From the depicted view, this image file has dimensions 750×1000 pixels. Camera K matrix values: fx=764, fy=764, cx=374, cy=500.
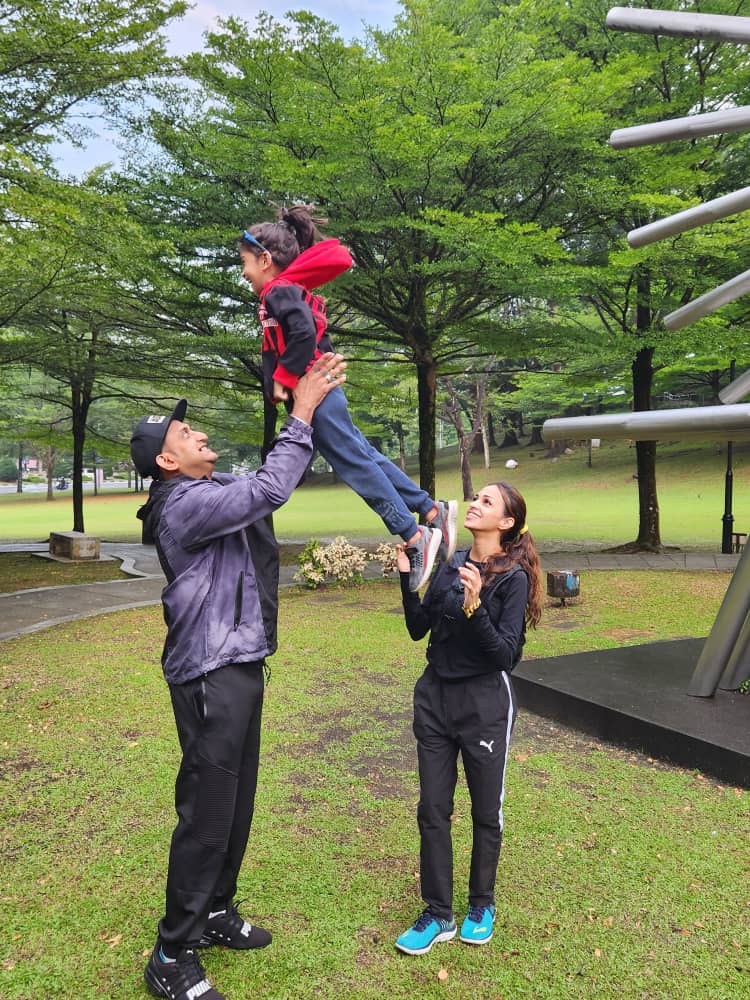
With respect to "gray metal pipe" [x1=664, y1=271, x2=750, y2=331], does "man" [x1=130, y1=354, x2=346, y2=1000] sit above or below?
below

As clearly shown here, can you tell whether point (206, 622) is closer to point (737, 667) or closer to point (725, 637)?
point (725, 637)

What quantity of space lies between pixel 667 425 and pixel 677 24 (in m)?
2.35

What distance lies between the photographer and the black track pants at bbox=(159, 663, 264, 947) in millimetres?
2578

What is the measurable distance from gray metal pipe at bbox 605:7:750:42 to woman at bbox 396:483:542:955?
9.80ft

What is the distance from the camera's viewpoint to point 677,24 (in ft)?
14.1

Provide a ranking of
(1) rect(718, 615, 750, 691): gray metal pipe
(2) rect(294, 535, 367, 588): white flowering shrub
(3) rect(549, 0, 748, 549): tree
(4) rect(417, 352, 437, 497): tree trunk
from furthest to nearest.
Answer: (4) rect(417, 352, 437, 497): tree trunk, (2) rect(294, 535, 367, 588): white flowering shrub, (3) rect(549, 0, 748, 549): tree, (1) rect(718, 615, 750, 691): gray metal pipe

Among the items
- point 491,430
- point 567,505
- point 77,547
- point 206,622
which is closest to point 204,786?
point 206,622

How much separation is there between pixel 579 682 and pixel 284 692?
98.9 inches

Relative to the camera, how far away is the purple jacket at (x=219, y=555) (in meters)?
2.55

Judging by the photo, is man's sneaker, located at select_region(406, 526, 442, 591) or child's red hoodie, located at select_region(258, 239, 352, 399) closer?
child's red hoodie, located at select_region(258, 239, 352, 399)

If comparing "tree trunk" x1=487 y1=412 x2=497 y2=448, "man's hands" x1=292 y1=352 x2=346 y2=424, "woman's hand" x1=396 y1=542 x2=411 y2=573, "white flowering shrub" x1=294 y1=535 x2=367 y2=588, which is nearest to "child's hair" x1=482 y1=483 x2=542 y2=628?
"woman's hand" x1=396 y1=542 x2=411 y2=573

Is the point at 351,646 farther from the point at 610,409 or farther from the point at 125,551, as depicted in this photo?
the point at 610,409

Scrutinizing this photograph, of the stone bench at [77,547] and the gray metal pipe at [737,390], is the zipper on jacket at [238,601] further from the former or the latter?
the stone bench at [77,547]

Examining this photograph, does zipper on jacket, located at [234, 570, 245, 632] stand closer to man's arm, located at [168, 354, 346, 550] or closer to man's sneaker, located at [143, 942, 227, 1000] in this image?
man's arm, located at [168, 354, 346, 550]
